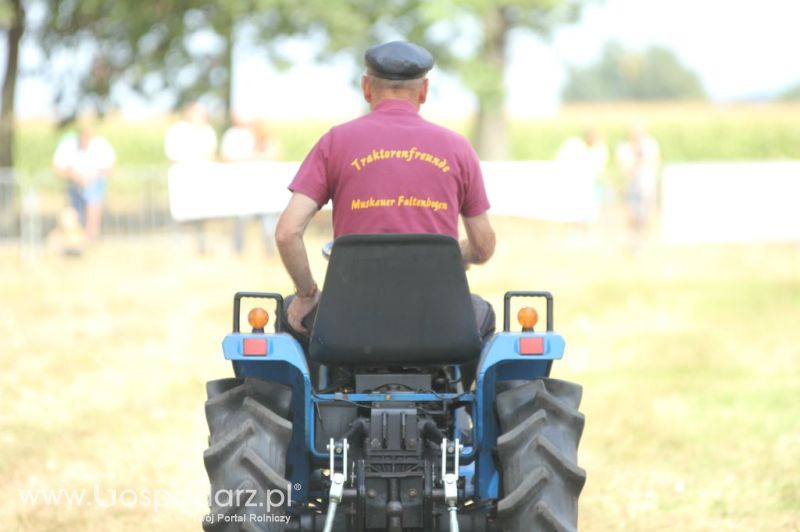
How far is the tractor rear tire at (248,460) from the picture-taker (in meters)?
5.05

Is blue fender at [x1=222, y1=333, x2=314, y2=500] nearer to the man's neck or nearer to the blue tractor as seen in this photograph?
the blue tractor

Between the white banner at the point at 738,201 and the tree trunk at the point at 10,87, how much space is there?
1355 cm

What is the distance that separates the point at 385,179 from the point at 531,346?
2.57ft

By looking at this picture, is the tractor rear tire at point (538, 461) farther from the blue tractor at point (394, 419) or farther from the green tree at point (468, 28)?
the green tree at point (468, 28)

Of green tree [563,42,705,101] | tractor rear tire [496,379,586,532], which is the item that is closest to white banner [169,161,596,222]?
tractor rear tire [496,379,586,532]

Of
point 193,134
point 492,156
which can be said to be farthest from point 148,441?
point 492,156

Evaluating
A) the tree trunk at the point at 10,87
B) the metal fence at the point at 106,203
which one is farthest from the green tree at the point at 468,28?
the metal fence at the point at 106,203

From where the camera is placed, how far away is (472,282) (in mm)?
18344

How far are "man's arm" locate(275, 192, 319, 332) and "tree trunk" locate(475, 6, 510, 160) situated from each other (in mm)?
28524

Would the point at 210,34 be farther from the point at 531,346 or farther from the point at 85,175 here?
the point at 531,346

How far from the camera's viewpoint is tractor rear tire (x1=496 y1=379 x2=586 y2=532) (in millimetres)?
5066

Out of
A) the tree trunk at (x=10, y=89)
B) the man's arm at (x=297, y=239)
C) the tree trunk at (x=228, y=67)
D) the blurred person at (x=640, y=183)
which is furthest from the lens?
the tree trunk at (x=228, y=67)

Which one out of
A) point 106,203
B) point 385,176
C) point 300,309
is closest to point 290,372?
point 300,309

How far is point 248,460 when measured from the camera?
16.7ft
